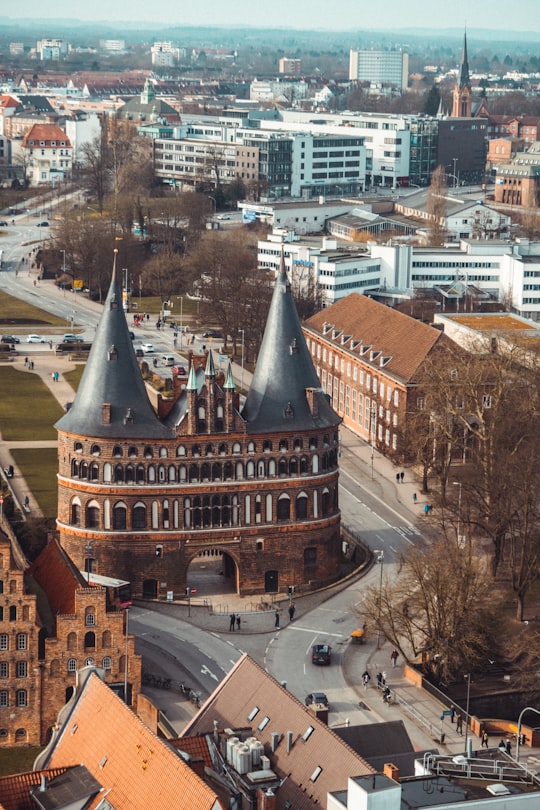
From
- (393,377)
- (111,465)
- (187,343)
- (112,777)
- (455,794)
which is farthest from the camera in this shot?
(187,343)

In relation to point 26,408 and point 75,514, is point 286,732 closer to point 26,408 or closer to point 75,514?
point 75,514

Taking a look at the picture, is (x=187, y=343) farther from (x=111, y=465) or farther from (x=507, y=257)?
(x=111, y=465)

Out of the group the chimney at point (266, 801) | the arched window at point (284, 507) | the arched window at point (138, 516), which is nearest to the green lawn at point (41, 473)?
the arched window at point (138, 516)

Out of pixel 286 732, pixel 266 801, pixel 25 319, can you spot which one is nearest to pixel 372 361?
pixel 25 319

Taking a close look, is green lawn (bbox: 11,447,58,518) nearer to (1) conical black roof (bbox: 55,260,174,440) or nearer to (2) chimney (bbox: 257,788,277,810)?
(1) conical black roof (bbox: 55,260,174,440)

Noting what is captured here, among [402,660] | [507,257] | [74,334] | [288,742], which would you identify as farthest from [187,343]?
[288,742]

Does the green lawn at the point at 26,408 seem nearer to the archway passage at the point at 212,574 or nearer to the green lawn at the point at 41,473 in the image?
the green lawn at the point at 41,473

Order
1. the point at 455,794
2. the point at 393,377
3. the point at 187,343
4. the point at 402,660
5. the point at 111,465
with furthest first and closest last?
1. the point at 187,343
2. the point at 393,377
3. the point at 111,465
4. the point at 402,660
5. the point at 455,794
